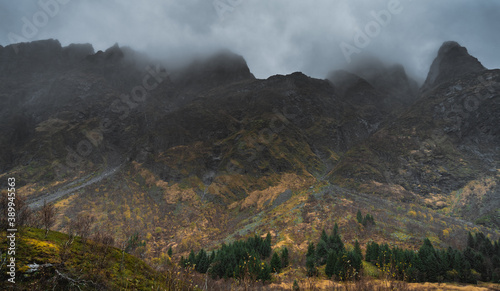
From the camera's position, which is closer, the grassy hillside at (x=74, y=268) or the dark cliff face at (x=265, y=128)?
the grassy hillside at (x=74, y=268)

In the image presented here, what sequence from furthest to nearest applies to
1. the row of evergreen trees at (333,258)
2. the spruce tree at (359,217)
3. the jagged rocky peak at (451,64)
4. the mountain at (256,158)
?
the jagged rocky peak at (451,64) → the mountain at (256,158) → the spruce tree at (359,217) → the row of evergreen trees at (333,258)

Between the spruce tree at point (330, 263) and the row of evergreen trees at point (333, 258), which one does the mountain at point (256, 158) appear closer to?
the row of evergreen trees at point (333, 258)

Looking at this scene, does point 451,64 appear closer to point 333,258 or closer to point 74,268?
point 333,258

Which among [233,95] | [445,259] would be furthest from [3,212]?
[233,95]

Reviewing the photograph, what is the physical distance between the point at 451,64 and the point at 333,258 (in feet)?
682

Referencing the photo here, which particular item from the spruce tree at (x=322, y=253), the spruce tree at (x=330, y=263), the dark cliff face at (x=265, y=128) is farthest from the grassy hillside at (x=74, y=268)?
the dark cliff face at (x=265, y=128)

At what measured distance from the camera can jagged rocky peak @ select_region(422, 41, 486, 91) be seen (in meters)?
160

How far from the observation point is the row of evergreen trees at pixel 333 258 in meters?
33.8

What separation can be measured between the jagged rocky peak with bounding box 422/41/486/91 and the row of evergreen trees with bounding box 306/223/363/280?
172 meters

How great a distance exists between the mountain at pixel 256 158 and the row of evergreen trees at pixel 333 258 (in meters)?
4.89

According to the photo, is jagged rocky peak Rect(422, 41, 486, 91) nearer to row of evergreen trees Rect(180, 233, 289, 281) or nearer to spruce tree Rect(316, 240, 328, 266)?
spruce tree Rect(316, 240, 328, 266)

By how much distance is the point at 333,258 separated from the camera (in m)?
36.7

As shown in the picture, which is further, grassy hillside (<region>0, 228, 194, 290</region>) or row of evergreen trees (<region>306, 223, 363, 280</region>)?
row of evergreen trees (<region>306, 223, 363, 280</region>)

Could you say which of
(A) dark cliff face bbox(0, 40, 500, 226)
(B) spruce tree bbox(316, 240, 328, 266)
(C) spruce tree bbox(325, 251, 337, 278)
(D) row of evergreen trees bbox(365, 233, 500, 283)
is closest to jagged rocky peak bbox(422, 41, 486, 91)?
(A) dark cliff face bbox(0, 40, 500, 226)
